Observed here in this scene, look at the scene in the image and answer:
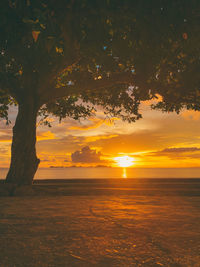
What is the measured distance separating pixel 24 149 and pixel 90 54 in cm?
575

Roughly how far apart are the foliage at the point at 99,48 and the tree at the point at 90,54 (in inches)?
1.2

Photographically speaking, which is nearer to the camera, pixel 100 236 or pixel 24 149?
pixel 100 236

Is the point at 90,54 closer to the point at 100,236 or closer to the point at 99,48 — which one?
the point at 99,48

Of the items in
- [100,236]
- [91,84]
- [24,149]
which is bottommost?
[100,236]

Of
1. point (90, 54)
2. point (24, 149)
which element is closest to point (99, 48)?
point (90, 54)

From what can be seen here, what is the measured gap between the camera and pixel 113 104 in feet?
67.5

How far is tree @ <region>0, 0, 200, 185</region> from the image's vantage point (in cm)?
1032

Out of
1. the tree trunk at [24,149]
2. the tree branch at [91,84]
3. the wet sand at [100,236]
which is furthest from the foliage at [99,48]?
the wet sand at [100,236]

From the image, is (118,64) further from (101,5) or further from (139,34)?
(101,5)

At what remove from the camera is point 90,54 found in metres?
13.4

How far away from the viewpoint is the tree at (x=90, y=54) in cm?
1032

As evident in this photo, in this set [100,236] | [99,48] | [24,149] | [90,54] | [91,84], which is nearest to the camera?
[100,236]

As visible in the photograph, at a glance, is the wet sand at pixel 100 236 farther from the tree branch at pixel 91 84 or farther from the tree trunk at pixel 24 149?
the tree branch at pixel 91 84

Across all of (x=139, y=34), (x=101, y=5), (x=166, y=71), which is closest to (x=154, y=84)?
(x=166, y=71)
